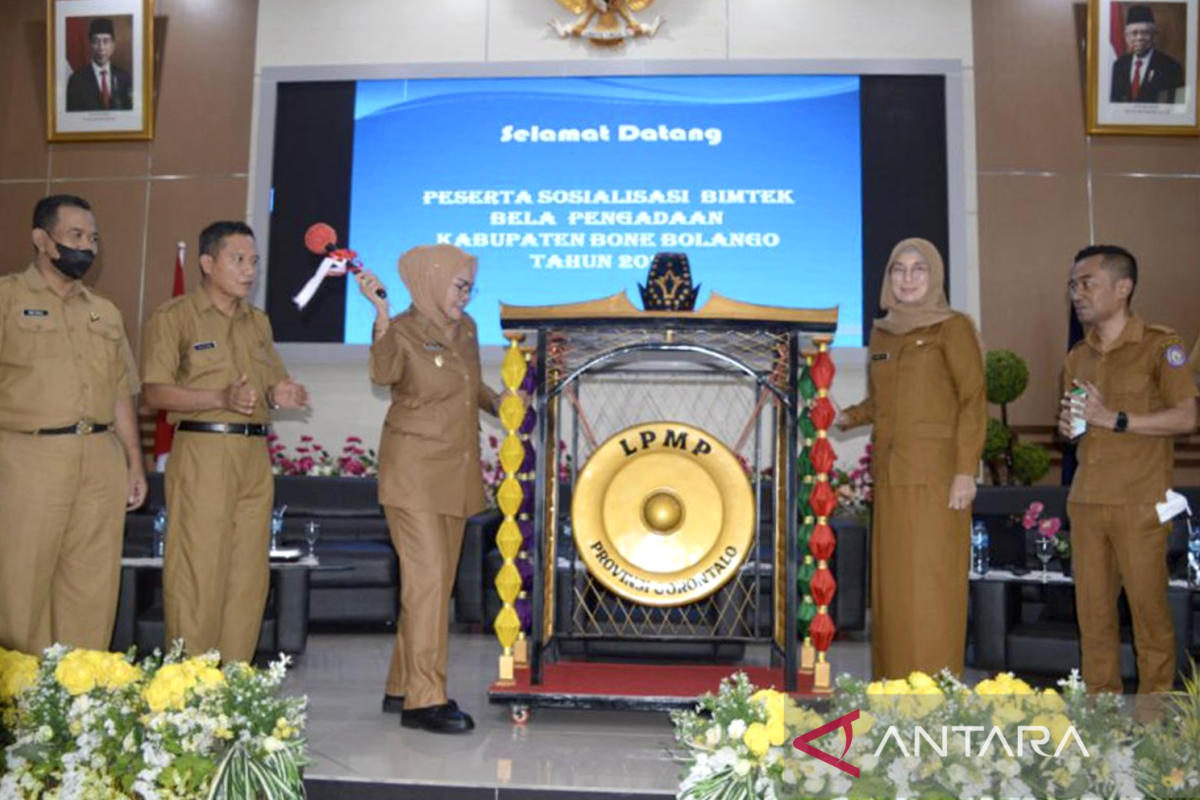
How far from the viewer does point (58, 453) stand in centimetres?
319

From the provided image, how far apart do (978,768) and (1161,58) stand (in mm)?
6119

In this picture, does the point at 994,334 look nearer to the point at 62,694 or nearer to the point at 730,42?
the point at 730,42

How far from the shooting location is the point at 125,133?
7121 mm

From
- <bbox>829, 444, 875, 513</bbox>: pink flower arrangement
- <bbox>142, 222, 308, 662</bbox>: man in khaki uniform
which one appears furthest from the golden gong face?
<bbox>829, 444, 875, 513</bbox>: pink flower arrangement

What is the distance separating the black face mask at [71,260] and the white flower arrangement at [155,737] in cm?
164

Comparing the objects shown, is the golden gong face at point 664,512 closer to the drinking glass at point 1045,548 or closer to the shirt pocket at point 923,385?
the shirt pocket at point 923,385

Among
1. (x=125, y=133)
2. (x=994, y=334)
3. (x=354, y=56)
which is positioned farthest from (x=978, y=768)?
(x=125, y=133)

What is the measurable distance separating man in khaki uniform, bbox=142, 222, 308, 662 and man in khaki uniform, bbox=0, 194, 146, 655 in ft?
0.52

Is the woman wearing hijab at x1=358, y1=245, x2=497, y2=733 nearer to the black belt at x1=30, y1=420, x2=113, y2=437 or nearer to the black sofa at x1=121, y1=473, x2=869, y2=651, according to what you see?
the black belt at x1=30, y1=420, x2=113, y2=437

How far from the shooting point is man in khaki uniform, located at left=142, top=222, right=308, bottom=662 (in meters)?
3.32

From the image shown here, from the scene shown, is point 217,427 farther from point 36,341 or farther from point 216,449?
point 36,341

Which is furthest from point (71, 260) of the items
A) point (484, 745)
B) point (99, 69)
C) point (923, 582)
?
point (99, 69)

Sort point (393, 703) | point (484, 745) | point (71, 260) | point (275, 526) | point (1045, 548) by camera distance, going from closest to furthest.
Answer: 1. point (484, 745)
2. point (71, 260)
3. point (393, 703)
4. point (1045, 548)
5. point (275, 526)

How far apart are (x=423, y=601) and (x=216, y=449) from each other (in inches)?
28.6
